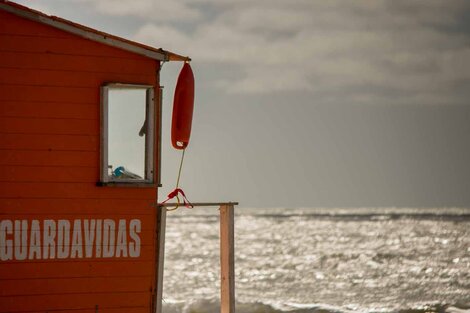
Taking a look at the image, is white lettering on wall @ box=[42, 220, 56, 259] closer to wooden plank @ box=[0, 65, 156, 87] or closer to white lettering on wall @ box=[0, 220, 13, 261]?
white lettering on wall @ box=[0, 220, 13, 261]

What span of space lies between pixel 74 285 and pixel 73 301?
0.19 meters

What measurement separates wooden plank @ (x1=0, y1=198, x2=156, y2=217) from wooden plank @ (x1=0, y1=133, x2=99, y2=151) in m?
0.61

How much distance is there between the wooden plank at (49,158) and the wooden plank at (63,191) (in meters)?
0.25

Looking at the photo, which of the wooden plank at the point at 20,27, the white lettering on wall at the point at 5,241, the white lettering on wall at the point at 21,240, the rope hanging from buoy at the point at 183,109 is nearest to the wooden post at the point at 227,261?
the rope hanging from buoy at the point at 183,109

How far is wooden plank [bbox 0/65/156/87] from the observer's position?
1303cm

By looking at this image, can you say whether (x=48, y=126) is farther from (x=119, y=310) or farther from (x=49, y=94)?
(x=119, y=310)

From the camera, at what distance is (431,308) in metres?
31.9

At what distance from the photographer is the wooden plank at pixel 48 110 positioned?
1300 cm

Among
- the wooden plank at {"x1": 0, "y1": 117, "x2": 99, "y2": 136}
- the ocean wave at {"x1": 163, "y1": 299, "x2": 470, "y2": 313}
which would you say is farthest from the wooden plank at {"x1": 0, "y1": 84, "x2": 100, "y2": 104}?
the ocean wave at {"x1": 163, "y1": 299, "x2": 470, "y2": 313}

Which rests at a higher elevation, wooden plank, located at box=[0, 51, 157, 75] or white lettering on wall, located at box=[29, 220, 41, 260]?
wooden plank, located at box=[0, 51, 157, 75]

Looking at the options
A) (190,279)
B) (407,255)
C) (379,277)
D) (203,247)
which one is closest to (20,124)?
(190,279)

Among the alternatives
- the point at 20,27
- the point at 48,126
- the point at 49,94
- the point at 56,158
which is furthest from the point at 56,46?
the point at 56,158

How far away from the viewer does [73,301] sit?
43.1 ft

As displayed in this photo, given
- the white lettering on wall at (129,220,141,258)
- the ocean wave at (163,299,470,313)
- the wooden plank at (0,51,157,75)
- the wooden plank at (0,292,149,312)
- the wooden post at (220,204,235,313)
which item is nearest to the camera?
the wooden plank at (0,292,149,312)
